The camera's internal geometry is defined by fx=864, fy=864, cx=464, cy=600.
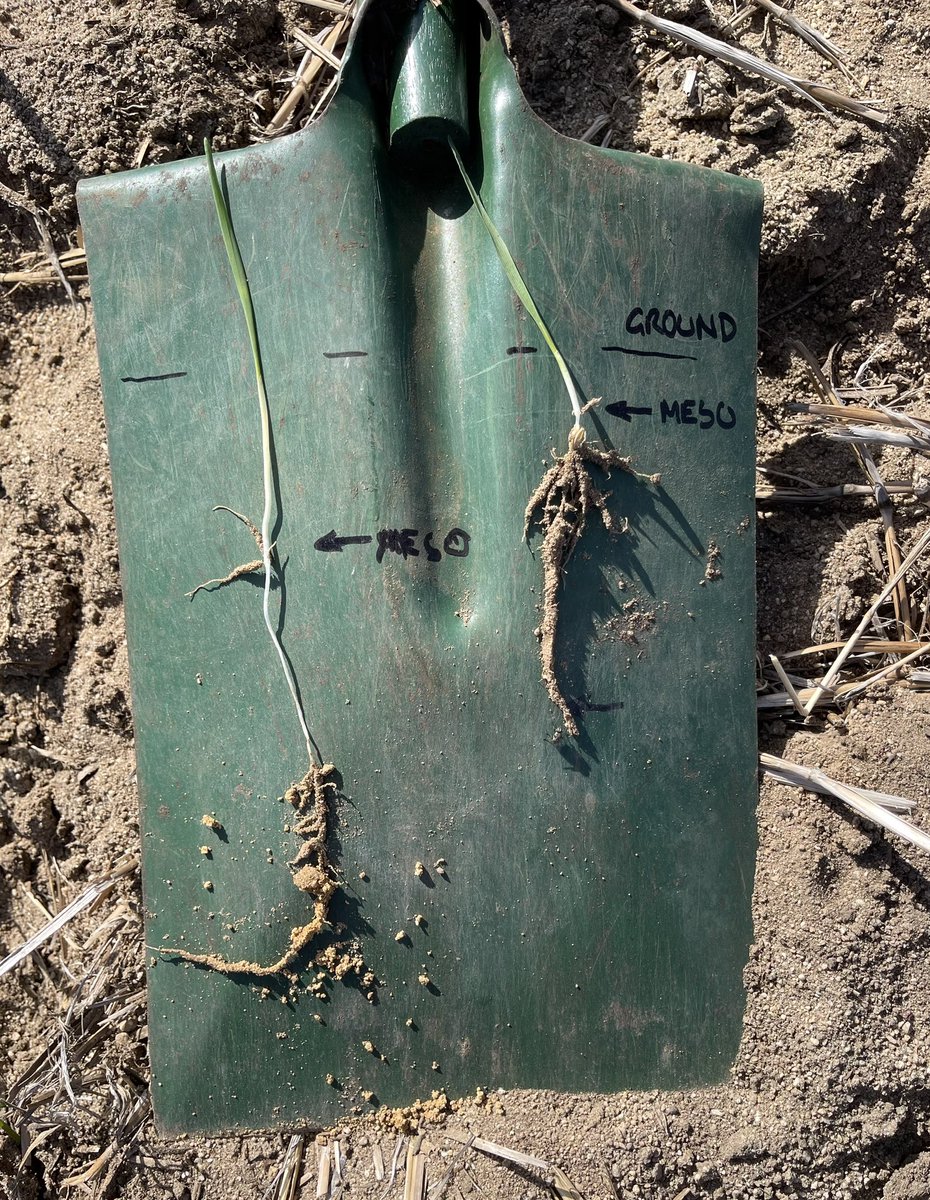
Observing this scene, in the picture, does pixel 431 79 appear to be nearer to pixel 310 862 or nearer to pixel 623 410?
pixel 623 410

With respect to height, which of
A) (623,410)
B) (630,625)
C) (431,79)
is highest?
(431,79)

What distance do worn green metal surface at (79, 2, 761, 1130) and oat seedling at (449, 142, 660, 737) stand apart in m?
0.02

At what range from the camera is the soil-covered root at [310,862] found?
1.08m

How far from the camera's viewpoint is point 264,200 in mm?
1114

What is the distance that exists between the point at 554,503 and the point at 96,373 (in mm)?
783

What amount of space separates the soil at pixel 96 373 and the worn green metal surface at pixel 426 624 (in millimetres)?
233

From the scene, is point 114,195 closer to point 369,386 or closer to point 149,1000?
point 369,386

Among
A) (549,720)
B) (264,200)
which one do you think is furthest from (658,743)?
(264,200)

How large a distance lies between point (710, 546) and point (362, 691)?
0.49m

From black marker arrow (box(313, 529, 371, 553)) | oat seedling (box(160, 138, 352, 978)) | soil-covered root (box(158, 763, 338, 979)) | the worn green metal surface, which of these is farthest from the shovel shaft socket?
soil-covered root (box(158, 763, 338, 979))

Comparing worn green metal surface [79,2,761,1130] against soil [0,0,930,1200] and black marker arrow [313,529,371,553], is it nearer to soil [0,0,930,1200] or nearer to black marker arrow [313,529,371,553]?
black marker arrow [313,529,371,553]

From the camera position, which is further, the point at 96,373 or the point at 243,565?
the point at 96,373

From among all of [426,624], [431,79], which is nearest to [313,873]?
[426,624]

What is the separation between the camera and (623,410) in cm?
112
